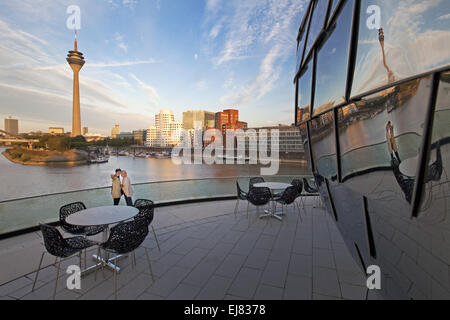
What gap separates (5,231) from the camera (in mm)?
5043

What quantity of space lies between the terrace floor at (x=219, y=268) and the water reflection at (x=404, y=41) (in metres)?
2.93

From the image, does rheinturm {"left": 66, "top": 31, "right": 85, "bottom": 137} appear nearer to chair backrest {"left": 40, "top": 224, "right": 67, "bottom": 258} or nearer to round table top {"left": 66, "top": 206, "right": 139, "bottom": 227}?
round table top {"left": 66, "top": 206, "right": 139, "bottom": 227}

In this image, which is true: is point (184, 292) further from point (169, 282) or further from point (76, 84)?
point (76, 84)

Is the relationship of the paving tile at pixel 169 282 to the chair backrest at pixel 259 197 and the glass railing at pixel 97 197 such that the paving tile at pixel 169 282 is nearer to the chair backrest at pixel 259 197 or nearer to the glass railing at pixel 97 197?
the chair backrest at pixel 259 197

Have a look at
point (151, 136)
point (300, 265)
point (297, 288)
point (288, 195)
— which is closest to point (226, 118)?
point (151, 136)

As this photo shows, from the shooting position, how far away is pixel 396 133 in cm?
108

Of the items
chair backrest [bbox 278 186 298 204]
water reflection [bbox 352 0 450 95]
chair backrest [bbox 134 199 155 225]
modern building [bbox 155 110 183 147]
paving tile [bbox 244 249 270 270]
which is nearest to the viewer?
water reflection [bbox 352 0 450 95]

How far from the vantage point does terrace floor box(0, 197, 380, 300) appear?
2986 mm

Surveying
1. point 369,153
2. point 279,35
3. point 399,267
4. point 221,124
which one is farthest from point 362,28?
point 221,124

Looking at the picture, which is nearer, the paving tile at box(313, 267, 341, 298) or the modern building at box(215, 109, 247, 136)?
the paving tile at box(313, 267, 341, 298)

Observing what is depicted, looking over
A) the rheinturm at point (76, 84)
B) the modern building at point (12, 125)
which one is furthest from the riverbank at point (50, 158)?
the modern building at point (12, 125)

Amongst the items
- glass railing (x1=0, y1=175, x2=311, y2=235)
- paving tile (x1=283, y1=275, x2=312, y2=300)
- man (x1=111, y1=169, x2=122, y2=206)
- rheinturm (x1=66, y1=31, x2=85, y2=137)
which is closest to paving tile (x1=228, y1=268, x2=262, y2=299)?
paving tile (x1=283, y1=275, x2=312, y2=300)

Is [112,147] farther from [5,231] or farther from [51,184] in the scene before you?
[5,231]
